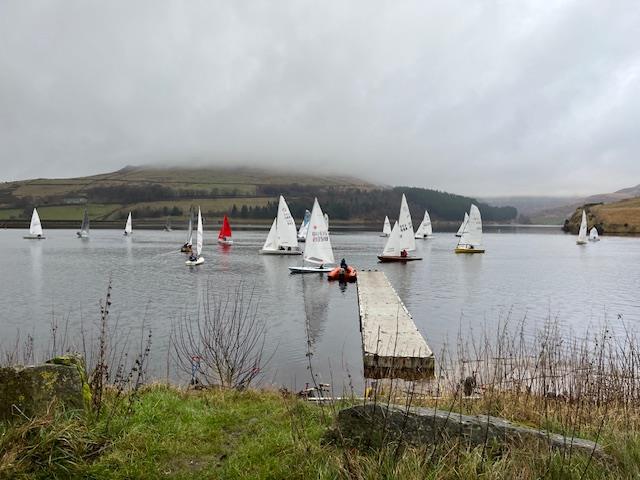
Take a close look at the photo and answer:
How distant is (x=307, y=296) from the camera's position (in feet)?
114

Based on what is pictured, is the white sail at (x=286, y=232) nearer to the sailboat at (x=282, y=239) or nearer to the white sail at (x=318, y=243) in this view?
the sailboat at (x=282, y=239)

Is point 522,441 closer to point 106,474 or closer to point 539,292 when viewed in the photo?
point 106,474

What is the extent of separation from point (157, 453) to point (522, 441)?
4.47m

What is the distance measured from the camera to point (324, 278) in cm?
4556

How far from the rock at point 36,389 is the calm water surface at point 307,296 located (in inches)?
222

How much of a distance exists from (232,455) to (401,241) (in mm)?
56433

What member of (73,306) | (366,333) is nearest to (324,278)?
(73,306)

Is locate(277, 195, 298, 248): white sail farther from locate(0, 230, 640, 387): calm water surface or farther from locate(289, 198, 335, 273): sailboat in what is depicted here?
locate(289, 198, 335, 273): sailboat

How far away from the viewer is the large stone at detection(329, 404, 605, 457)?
6.09 meters

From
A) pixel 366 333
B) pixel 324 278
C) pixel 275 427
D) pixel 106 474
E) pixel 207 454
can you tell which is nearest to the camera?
pixel 106 474

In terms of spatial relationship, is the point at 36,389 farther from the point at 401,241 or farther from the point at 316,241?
the point at 401,241

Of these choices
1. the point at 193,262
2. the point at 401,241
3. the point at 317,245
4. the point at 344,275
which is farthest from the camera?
the point at 401,241

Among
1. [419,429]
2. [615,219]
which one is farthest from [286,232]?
[615,219]

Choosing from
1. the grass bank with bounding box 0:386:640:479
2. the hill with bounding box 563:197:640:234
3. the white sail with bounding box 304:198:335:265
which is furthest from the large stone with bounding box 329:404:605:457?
the hill with bounding box 563:197:640:234
